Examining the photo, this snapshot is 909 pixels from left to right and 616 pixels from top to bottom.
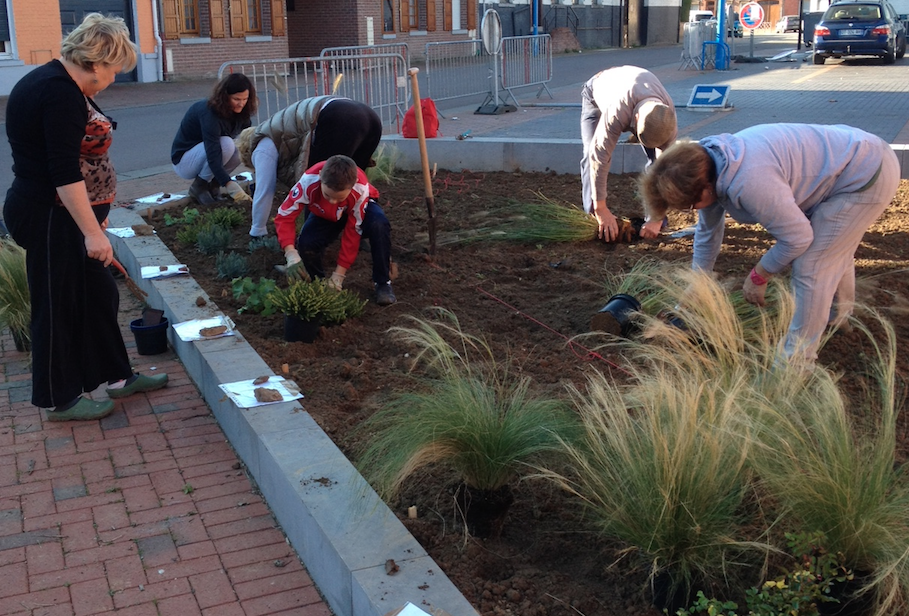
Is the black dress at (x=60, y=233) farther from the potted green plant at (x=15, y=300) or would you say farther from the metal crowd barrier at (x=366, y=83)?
the metal crowd barrier at (x=366, y=83)

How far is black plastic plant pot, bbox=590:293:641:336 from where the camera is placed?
15.4 feet

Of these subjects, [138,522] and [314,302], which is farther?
[314,302]

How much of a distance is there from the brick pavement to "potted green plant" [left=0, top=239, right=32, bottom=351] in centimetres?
74

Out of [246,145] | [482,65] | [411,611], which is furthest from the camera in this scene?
[482,65]

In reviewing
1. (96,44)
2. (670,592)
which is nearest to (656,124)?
(96,44)

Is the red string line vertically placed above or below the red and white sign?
below

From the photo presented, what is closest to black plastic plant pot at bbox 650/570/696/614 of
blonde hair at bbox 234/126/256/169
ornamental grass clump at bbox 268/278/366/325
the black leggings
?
ornamental grass clump at bbox 268/278/366/325

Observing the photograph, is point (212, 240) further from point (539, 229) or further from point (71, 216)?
point (71, 216)

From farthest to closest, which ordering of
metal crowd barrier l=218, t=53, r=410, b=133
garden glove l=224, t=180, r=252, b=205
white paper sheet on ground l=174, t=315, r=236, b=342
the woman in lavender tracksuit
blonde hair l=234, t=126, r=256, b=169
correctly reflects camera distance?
metal crowd barrier l=218, t=53, r=410, b=133, garden glove l=224, t=180, r=252, b=205, blonde hair l=234, t=126, r=256, b=169, white paper sheet on ground l=174, t=315, r=236, b=342, the woman in lavender tracksuit

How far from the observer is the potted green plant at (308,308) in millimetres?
4867

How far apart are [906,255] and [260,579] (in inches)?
188

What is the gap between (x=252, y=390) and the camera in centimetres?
411

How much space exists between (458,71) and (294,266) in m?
13.6

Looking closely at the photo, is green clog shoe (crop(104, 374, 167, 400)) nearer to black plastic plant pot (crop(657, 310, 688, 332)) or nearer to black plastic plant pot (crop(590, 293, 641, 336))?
black plastic plant pot (crop(590, 293, 641, 336))
